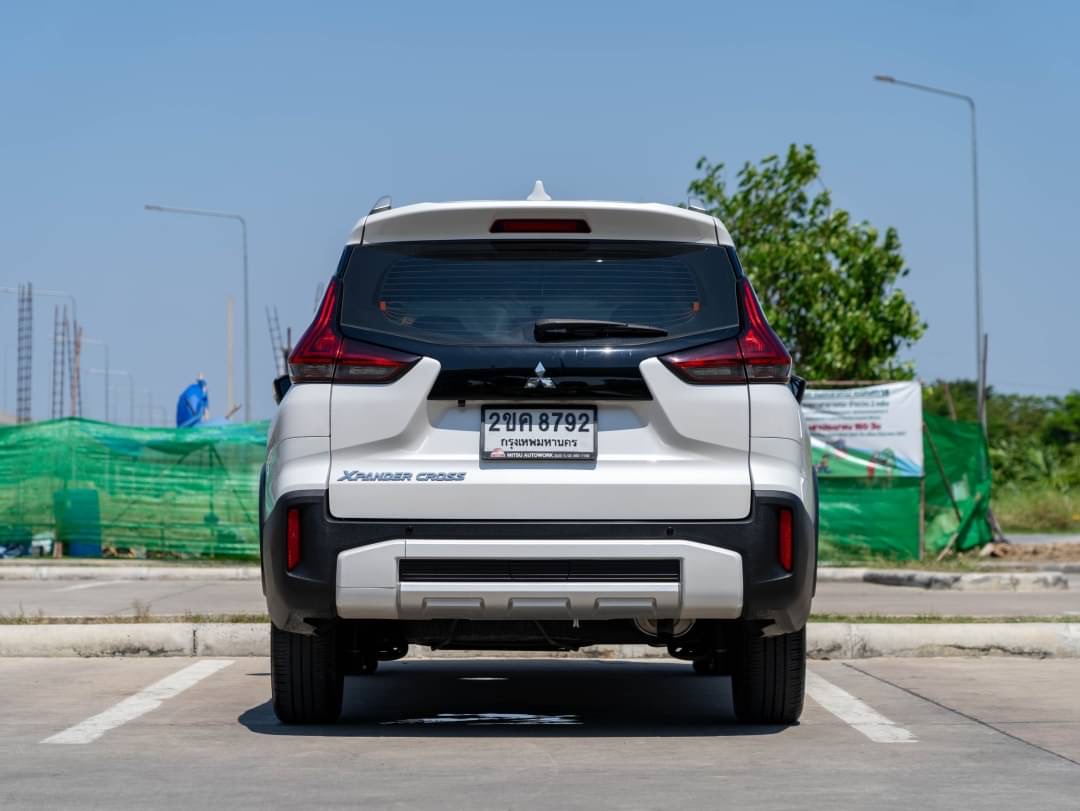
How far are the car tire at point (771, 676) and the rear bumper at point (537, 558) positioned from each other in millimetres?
621

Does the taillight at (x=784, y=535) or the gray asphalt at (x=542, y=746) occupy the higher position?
the taillight at (x=784, y=535)

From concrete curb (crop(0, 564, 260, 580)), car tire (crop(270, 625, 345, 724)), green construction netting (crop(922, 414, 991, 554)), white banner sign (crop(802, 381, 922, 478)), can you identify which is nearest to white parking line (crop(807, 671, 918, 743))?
car tire (crop(270, 625, 345, 724))

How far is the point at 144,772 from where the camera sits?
20.1ft

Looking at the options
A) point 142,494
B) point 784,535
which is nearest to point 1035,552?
point 142,494

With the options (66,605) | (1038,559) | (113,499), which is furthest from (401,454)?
(1038,559)

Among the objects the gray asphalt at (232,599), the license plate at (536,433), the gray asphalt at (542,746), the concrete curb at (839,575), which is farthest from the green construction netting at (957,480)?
the license plate at (536,433)

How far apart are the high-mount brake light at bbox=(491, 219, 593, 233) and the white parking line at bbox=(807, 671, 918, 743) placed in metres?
2.24

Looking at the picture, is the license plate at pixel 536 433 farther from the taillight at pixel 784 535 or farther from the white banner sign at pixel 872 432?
the white banner sign at pixel 872 432

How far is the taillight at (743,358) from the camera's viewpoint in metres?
6.62

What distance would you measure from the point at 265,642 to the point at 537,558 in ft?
14.2

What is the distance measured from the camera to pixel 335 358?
668cm

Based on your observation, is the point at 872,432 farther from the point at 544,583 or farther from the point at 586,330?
the point at 544,583

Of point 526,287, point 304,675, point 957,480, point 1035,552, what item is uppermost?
point 526,287

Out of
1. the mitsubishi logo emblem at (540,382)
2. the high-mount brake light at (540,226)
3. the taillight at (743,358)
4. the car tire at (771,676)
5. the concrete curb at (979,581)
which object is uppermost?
the high-mount brake light at (540,226)
